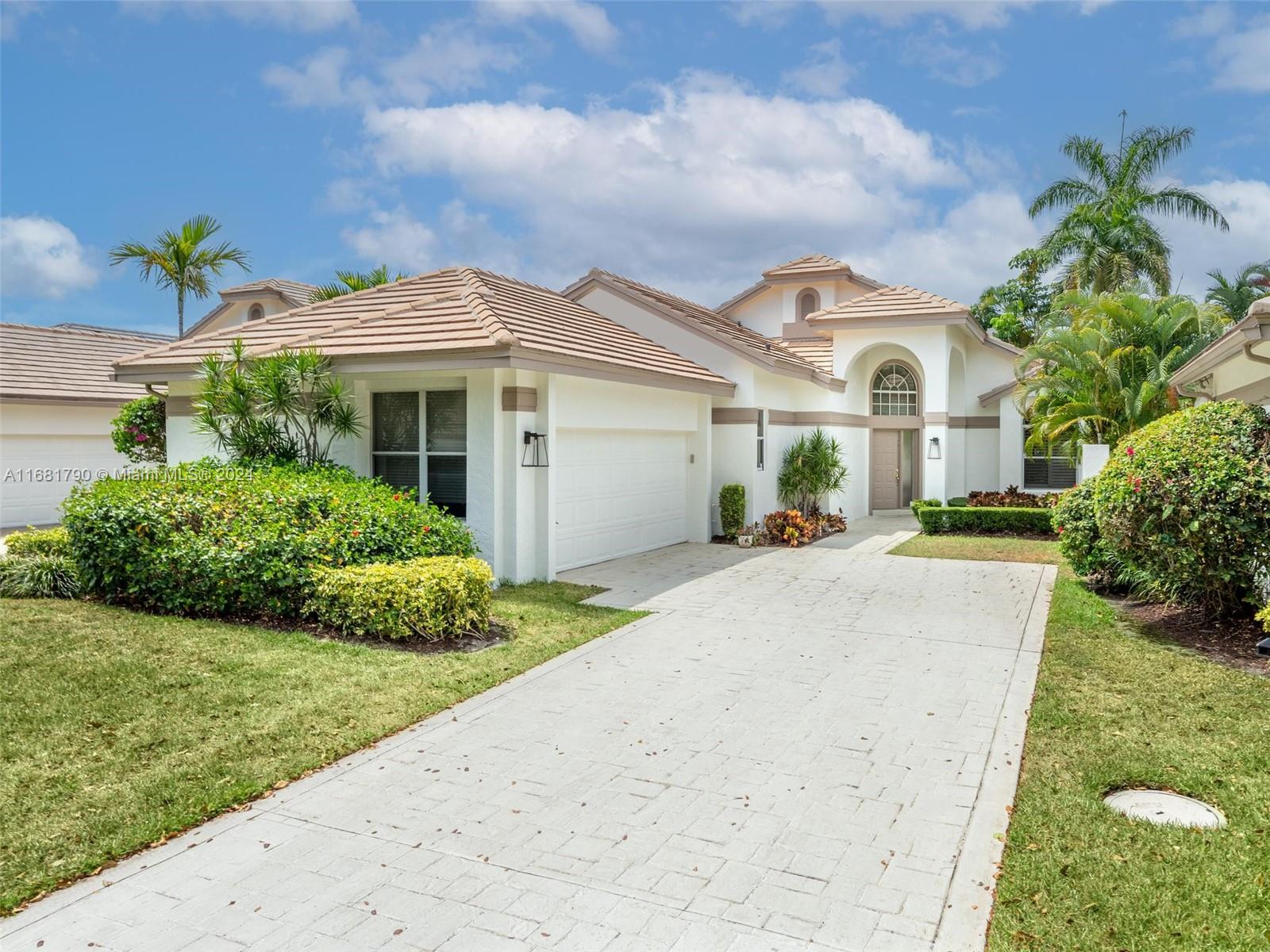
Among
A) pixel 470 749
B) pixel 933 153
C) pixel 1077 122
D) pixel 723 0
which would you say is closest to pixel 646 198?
pixel 723 0

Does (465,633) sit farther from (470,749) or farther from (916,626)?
(916,626)

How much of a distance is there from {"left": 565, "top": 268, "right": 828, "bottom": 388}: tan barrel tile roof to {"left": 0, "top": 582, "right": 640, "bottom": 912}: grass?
8.79 meters

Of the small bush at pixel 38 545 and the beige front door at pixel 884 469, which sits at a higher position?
the beige front door at pixel 884 469

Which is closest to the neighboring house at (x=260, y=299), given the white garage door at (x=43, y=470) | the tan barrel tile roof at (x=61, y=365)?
the tan barrel tile roof at (x=61, y=365)

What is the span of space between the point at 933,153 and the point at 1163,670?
47.9 ft

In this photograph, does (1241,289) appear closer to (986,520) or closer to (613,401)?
(986,520)

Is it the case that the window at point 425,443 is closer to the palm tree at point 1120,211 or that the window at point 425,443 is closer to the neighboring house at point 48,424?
the neighboring house at point 48,424

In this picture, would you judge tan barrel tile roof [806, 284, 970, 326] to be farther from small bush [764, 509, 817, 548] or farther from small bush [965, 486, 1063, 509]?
small bush [764, 509, 817, 548]

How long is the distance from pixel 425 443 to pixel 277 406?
2.04 meters

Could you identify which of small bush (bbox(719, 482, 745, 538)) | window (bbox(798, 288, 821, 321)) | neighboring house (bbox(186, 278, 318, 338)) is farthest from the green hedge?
neighboring house (bbox(186, 278, 318, 338))

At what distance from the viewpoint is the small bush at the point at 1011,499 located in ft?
67.5

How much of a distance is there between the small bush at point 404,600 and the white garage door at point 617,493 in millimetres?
3629

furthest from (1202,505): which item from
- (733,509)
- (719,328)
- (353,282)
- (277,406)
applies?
(353,282)

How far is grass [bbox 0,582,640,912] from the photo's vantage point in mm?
4820
